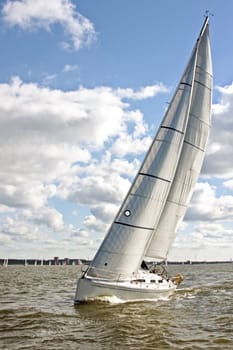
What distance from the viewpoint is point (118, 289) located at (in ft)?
79.5

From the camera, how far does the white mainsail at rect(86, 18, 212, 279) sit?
2534 cm

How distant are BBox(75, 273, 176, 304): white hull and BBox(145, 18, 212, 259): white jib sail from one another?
3544mm

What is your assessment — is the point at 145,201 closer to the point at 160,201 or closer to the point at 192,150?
the point at 160,201

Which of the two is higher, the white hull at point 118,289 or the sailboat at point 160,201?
the sailboat at point 160,201

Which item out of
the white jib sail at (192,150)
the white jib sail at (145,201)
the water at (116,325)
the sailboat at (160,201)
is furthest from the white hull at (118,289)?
the white jib sail at (192,150)

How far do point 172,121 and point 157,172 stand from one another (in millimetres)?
3511

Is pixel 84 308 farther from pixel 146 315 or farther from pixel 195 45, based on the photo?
pixel 195 45

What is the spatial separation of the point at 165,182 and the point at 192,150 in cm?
415

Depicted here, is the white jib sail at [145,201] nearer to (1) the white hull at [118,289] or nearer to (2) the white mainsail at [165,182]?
(2) the white mainsail at [165,182]

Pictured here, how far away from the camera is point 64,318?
802 inches

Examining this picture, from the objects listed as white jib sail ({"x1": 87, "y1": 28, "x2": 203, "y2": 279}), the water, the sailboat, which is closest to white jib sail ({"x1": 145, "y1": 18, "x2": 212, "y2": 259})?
the sailboat

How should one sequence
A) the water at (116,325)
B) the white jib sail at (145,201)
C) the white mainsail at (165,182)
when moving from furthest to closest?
the white mainsail at (165,182)
the white jib sail at (145,201)
the water at (116,325)

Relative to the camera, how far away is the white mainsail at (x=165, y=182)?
25.3 m

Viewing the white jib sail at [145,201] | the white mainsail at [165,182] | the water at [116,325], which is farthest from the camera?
the white mainsail at [165,182]
